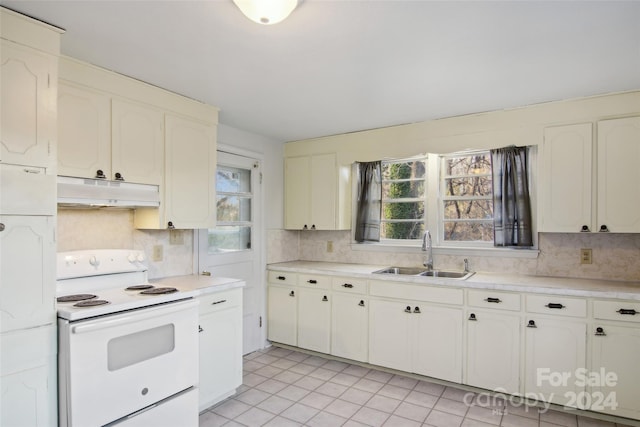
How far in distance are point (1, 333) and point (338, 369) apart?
8.33ft

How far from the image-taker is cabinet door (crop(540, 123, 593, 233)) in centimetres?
273

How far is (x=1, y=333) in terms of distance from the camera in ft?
5.21

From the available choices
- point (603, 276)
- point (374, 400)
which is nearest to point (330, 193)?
point (374, 400)

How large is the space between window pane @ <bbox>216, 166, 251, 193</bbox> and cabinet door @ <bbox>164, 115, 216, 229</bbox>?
1.68 feet

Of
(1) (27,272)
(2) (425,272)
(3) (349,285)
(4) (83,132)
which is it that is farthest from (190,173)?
(2) (425,272)

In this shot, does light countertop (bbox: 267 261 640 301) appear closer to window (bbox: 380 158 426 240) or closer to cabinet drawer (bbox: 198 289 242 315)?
window (bbox: 380 158 426 240)

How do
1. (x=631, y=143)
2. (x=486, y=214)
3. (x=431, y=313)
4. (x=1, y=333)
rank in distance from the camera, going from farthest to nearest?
(x=486, y=214) → (x=431, y=313) → (x=631, y=143) → (x=1, y=333)

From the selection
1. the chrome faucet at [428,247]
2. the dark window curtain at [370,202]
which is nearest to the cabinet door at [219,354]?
the dark window curtain at [370,202]

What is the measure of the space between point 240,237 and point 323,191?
1016 millimetres

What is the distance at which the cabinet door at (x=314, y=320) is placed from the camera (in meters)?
3.54

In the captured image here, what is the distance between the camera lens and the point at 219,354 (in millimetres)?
2676

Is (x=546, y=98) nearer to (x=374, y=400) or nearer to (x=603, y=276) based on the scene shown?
(x=603, y=276)

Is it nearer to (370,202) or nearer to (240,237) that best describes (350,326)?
(370,202)

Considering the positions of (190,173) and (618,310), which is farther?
(190,173)
